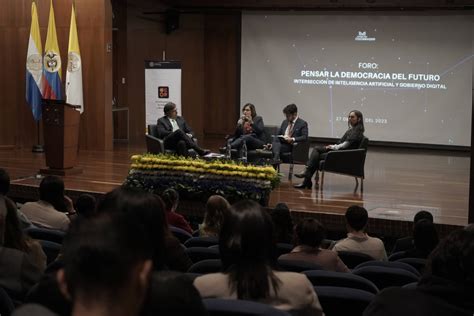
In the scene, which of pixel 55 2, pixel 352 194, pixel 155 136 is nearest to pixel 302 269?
pixel 352 194

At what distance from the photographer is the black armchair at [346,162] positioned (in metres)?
8.88

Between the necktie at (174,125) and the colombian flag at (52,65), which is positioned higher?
the colombian flag at (52,65)

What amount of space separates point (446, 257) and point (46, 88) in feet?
34.7

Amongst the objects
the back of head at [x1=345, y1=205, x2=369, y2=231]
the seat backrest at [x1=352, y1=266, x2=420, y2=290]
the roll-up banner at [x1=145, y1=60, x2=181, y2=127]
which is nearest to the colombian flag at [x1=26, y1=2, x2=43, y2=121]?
the roll-up banner at [x1=145, y1=60, x2=181, y2=127]

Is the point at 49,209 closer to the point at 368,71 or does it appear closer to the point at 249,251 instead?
the point at 249,251

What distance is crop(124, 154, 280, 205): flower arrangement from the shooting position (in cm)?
728

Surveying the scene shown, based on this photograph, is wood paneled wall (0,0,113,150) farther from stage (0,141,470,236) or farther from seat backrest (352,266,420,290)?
seat backrest (352,266,420,290)

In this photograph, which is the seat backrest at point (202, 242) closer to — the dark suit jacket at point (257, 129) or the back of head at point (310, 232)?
the back of head at point (310, 232)

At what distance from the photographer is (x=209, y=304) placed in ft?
6.94

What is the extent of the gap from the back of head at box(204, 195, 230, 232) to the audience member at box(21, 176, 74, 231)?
0.95 m

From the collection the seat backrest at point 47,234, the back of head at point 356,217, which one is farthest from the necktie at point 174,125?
the seat backrest at point 47,234

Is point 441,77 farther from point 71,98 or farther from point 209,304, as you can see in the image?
point 209,304

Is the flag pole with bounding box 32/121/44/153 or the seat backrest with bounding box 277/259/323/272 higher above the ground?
the flag pole with bounding box 32/121/44/153

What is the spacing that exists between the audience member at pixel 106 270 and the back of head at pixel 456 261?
→ 4.09 feet
